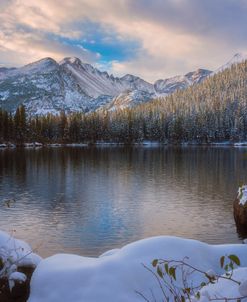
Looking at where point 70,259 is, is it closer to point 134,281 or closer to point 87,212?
point 134,281

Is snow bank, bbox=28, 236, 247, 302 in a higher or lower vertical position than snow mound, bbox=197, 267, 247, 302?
lower

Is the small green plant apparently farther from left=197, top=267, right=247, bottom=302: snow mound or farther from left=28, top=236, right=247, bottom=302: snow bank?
left=28, top=236, right=247, bottom=302: snow bank

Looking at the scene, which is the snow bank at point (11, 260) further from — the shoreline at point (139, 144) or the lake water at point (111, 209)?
the shoreline at point (139, 144)

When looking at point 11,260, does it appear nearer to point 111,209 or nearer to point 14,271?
point 14,271

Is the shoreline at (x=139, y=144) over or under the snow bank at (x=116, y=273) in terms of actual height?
over

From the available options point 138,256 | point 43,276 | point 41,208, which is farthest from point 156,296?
point 41,208

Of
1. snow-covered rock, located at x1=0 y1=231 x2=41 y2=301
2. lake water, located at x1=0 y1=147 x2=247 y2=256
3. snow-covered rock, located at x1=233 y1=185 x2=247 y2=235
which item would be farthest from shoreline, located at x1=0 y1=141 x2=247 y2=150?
snow-covered rock, located at x1=0 y1=231 x2=41 y2=301

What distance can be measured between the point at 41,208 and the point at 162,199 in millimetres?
9705

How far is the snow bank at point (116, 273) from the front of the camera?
783cm

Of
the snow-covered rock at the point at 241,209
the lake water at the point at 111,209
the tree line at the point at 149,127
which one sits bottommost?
the lake water at the point at 111,209

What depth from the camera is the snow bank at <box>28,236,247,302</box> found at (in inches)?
308

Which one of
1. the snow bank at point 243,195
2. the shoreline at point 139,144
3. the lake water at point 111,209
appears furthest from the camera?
the shoreline at point 139,144

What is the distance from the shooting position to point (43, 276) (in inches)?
346

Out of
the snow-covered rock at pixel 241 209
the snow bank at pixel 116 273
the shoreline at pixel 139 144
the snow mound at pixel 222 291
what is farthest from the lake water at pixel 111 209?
the shoreline at pixel 139 144
